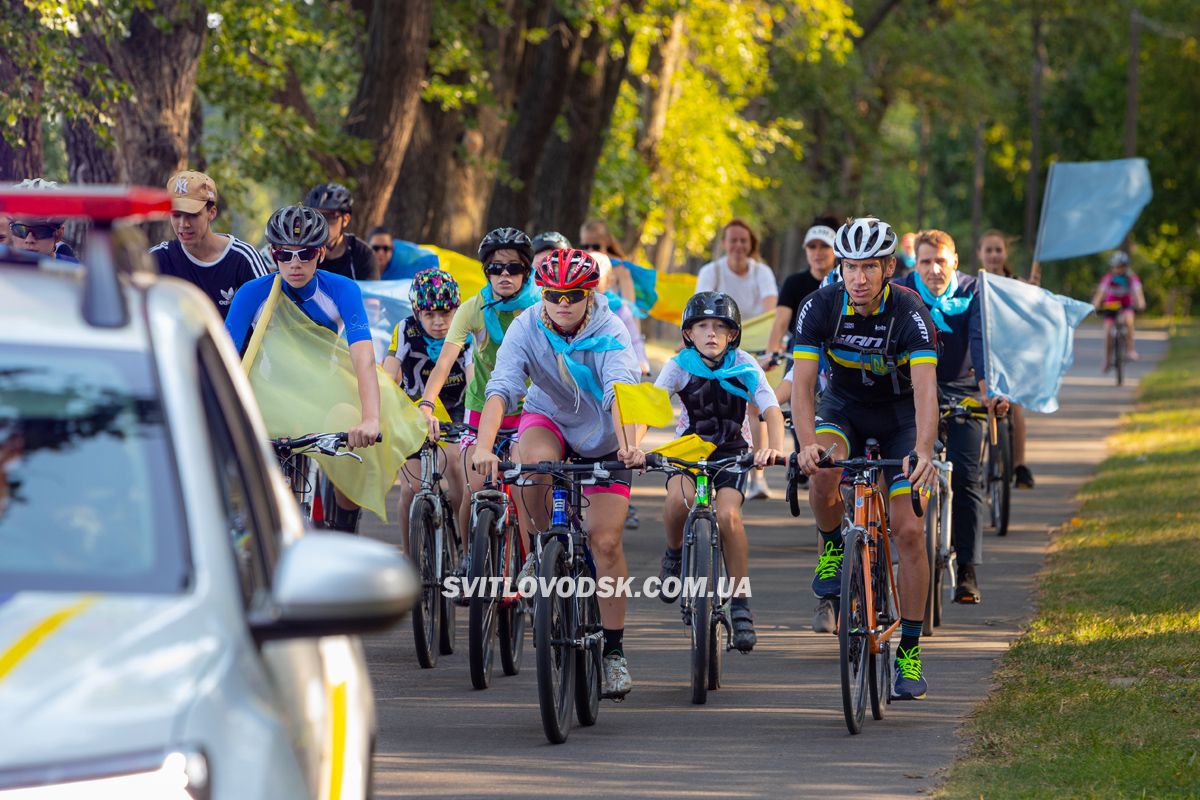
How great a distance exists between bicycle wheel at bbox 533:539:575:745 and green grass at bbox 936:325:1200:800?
57.5 inches

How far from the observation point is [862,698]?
26.1 feet

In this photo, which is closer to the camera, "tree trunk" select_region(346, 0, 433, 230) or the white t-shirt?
the white t-shirt

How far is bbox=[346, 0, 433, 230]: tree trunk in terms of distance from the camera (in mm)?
19094

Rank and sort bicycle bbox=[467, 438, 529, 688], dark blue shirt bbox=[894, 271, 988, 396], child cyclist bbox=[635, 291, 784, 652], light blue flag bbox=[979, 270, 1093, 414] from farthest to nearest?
1. light blue flag bbox=[979, 270, 1093, 414]
2. dark blue shirt bbox=[894, 271, 988, 396]
3. child cyclist bbox=[635, 291, 784, 652]
4. bicycle bbox=[467, 438, 529, 688]

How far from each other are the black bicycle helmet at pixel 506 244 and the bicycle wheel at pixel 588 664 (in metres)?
2.29

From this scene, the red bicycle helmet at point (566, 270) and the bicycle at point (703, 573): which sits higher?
the red bicycle helmet at point (566, 270)

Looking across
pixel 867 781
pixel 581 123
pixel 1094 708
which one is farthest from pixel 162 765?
pixel 581 123

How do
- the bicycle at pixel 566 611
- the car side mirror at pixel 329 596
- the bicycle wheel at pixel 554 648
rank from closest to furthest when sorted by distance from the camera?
1. the car side mirror at pixel 329 596
2. the bicycle wheel at pixel 554 648
3. the bicycle at pixel 566 611

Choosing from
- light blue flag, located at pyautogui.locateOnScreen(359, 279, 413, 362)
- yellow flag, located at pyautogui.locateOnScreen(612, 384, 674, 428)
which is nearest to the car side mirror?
yellow flag, located at pyautogui.locateOnScreen(612, 384, 674, 428)

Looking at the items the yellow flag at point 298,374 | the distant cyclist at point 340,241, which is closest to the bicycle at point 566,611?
the yellow flag at point 298,374

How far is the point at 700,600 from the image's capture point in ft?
27.1

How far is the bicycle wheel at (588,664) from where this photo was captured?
786cm

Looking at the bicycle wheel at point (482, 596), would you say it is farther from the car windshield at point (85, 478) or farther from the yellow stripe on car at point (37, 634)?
the yellow stripe on car at point (37, 634)

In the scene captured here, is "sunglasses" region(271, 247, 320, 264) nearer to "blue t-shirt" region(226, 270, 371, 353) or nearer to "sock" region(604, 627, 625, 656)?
"blue t-shirt" region(226, 270, 371, 353)
